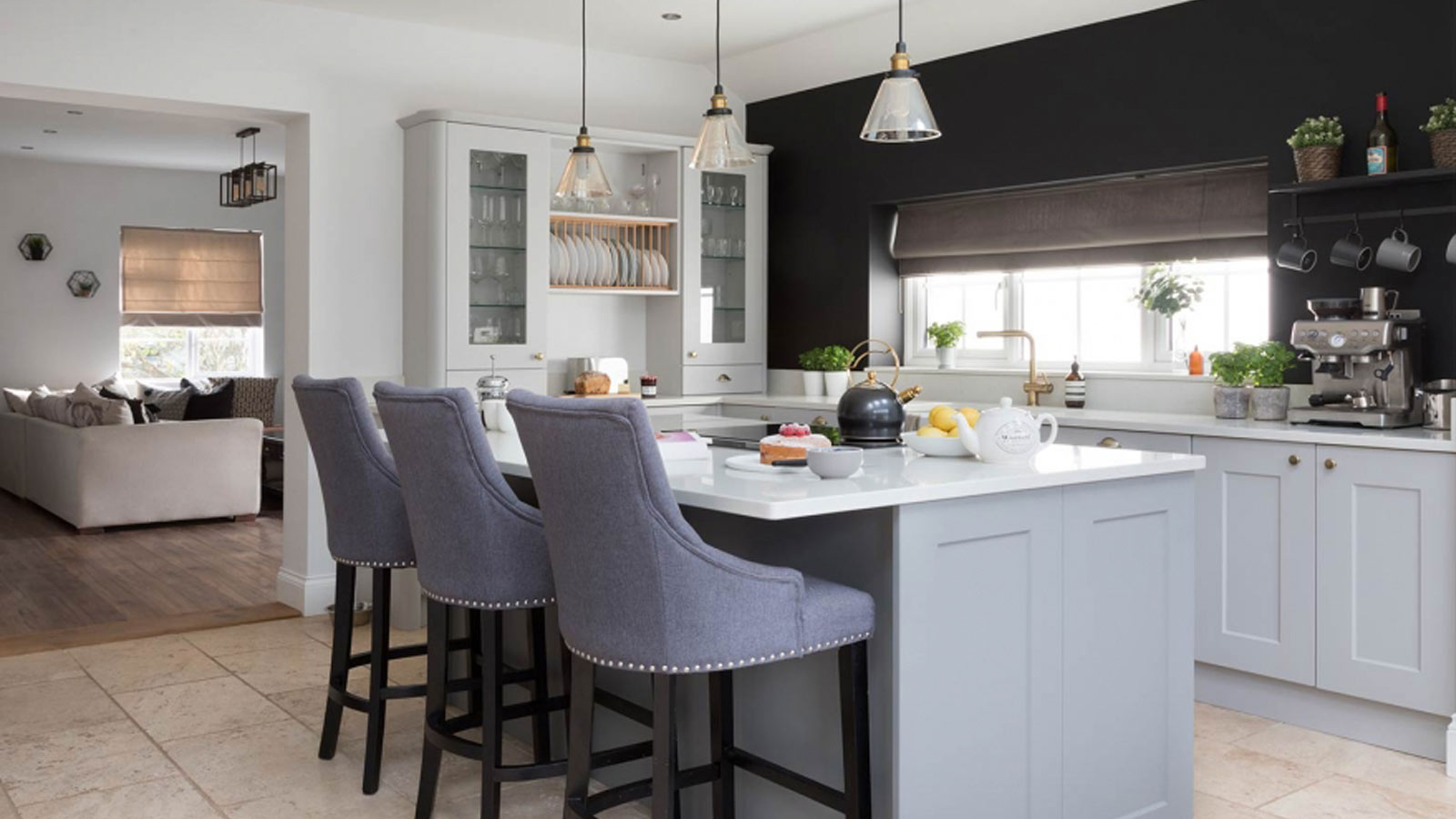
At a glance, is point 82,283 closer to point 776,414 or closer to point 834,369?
point 776,414

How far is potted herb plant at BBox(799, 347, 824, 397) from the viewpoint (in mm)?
6211

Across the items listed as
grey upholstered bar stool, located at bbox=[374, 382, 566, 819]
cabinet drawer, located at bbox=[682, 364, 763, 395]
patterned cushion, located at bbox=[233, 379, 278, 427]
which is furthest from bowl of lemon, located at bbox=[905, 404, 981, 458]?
patterned cushion, located at bbox=[233, 379, 278, 427]

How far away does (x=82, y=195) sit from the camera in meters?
10.7

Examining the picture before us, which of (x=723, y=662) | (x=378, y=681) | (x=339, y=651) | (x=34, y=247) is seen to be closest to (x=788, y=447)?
(x=723, y=662)

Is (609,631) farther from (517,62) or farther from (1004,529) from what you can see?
(517,62)

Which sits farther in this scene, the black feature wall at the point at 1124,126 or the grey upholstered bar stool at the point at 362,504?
the black feature wall at the point at 1124,126

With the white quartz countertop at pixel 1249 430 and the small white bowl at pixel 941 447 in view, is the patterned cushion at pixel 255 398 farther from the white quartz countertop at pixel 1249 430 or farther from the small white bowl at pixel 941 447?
the small white bowl at pixel 941 447

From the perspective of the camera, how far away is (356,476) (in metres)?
3.40

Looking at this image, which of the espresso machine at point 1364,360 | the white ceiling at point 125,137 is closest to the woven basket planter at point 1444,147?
the espresso machine at point 1364,360

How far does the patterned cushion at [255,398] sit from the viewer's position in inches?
417

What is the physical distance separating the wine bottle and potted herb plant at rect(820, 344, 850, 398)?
2534mm

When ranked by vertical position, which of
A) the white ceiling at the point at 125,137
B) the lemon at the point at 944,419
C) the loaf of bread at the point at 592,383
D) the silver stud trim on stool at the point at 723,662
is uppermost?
the white ceiling at the point at 125,137

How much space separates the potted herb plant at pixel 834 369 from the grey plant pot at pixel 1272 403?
2.09 meters

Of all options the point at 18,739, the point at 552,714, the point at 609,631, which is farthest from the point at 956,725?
the point at 18,739
